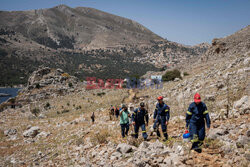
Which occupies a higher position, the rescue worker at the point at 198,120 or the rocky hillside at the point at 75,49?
the rocky hillside at the point at 75,49

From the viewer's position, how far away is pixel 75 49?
6196 inches

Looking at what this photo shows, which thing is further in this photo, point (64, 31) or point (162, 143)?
point (64, 31)

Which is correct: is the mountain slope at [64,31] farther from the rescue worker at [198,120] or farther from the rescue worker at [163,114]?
the rescue worker at [198,120]

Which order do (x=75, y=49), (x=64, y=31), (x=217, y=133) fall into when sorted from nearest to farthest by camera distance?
(x=217, y=133)
(x=75, y=49)
(x=64, y=31)

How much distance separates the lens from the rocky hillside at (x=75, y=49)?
3910 inches

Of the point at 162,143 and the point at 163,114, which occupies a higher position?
the point at 163,114

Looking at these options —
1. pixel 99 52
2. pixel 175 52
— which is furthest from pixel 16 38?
pixel 175 52

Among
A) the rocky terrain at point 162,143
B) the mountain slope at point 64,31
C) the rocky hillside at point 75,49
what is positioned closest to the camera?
the rocky terrain at point 162,143

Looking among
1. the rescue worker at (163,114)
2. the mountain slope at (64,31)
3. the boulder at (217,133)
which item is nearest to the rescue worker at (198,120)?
the boulder at (217,133)

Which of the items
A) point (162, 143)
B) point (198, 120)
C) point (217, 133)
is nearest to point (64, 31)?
point (162, 143)

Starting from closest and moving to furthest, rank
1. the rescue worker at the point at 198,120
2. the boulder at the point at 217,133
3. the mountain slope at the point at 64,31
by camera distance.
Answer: the rescue worker at the point at 198,120 < the boulder at the point at 217,133 < the mountain slope at the point at 64,31

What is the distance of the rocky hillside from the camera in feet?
326

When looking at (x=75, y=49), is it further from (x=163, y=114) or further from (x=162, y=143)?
(x=162, y=143)

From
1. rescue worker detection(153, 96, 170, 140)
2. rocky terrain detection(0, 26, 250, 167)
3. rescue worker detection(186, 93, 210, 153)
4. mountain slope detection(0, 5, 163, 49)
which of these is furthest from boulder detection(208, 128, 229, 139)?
mountain slope detection(0, 5, 163, 49)
